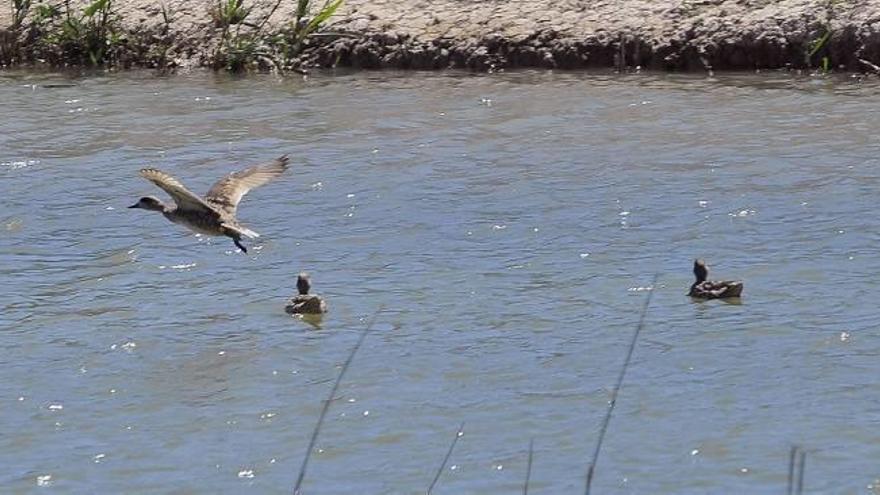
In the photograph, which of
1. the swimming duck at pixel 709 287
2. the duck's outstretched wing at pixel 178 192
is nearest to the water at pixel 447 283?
the swimming duck at pixel 709 287

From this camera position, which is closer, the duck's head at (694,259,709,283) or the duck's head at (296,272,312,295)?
the duck's head at (694,259,709,283)

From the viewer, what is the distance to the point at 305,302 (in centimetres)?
916

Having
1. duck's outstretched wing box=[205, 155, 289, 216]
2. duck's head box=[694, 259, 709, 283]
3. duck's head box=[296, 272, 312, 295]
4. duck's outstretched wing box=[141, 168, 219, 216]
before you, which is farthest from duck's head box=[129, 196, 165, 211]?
duck's head box=[694, 259, 709, 283]

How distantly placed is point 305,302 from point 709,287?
5.91ft

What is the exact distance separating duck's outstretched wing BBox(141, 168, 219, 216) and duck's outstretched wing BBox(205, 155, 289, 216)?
29 centimetres

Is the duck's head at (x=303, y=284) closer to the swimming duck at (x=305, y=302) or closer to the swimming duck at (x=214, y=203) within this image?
the swimming duck at (x=305, y=302)

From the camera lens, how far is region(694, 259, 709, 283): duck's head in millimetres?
9250

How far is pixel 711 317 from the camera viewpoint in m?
9.03

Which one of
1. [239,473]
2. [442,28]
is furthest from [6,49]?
[239,473]

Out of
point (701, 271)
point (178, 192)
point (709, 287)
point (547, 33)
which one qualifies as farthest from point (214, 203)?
point (547, 33)

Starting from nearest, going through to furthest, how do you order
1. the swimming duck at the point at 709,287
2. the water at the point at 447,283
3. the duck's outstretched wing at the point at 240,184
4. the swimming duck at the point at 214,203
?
the water at the point at 447,283 → the swimming duck at the point at 709,287 → the swimming duck at the point at 214,203 → the duck's outstretched wing at the point at 240,184

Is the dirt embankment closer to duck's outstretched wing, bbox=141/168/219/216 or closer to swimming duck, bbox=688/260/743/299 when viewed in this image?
swimming duck, bbox=688/260/743/299

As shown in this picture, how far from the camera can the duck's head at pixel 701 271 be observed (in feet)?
30.3

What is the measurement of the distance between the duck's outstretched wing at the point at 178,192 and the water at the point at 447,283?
1.22ft
